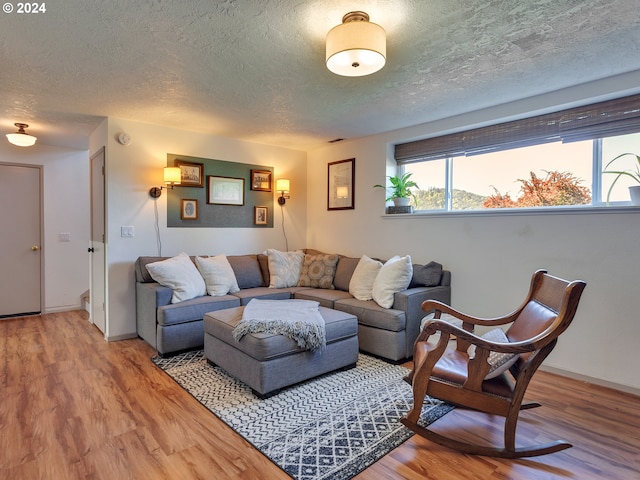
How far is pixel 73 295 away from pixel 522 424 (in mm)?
5522

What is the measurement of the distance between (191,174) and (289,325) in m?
2.45

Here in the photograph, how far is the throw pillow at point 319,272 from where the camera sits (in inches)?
165

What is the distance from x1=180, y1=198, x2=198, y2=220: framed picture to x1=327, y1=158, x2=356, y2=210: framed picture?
175 cm

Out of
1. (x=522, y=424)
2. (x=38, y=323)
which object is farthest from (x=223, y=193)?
(x=522, y=424)

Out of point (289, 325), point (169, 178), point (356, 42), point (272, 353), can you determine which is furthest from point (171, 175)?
point (356, 42)

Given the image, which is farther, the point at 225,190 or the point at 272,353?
the point at 225,190

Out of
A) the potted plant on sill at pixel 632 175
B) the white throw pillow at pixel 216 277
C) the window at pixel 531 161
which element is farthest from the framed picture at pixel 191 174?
the potted plant on sill at pixel 632 175

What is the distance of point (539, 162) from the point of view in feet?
10.5

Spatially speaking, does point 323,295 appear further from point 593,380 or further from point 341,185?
point 593,380

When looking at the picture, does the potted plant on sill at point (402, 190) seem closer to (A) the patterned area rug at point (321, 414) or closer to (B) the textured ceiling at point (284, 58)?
(B) the textured ceiling at point (284, 58)

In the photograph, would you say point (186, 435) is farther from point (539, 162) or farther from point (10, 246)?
point (10, 246)

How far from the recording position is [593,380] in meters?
2.74

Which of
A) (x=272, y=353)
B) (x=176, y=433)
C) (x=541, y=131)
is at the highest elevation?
(x=541, y=131)

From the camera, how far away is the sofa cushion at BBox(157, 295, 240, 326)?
315 cm
